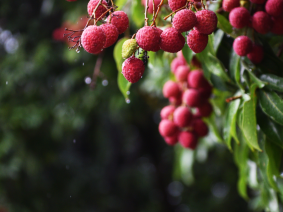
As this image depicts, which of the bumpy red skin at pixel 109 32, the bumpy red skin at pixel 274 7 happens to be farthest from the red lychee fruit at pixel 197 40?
the bumpy red skin at pixel 274 7

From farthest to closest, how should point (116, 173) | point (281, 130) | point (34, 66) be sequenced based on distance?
point (116, 173)
point (34, 66)
point (281, 130)

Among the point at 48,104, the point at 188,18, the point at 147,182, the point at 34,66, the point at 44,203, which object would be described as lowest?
the point at 147,182

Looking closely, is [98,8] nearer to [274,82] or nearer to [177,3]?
[177,3]

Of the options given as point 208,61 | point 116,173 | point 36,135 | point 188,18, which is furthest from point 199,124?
point 116,173

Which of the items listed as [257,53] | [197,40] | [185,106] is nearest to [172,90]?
[185,106]

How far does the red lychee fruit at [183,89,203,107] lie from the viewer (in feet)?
2.68

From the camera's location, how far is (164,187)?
2.40 metres

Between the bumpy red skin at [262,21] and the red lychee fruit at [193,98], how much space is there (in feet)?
0.98

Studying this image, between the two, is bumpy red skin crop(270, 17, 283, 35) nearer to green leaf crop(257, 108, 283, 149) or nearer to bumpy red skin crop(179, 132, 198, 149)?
green leaf crop(257, 108, 283, 149)

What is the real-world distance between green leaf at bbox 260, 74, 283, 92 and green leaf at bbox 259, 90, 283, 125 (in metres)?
0.01

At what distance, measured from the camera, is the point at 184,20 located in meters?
0.39

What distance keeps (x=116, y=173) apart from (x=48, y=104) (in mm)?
1169

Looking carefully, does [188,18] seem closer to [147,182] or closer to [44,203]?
[44,203]

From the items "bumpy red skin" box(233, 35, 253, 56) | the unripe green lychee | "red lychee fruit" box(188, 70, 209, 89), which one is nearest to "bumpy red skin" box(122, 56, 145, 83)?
the unripe green lychee
